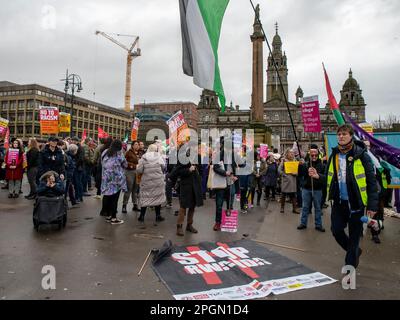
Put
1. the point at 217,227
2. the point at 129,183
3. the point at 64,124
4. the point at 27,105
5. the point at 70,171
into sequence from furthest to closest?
the point at 27,105
the point at 64,124
the point at 70,171
the point at 129,183
the point at 217,227

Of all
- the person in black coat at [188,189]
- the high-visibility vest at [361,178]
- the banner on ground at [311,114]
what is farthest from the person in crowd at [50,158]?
the banner on ground at [311,114]

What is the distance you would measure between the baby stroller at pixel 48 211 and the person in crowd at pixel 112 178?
101cm

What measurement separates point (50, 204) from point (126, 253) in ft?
7.98

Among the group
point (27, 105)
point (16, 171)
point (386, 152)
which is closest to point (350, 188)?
point (386, 152)

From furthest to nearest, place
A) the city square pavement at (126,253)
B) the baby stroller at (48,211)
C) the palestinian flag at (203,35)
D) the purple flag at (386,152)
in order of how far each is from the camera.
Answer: the purple flag at (386,152), the baby stroller at (48,211), the palestinian flag at (203,35), the city square pavement at (126,253)

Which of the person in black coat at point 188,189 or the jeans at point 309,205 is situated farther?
the jeans at point 309,205

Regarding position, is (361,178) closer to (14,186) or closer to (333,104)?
(333,104)

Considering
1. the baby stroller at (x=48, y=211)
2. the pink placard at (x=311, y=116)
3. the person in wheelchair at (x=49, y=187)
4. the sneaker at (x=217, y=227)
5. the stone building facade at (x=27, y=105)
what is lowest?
the sneaker at (x=217, y=227)

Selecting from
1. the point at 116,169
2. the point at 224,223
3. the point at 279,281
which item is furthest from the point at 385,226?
the point at 116,169

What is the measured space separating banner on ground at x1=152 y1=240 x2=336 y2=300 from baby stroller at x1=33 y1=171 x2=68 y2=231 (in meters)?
2.80

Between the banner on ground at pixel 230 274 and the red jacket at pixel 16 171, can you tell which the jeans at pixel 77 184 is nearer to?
the red jacket at pixel 16 171

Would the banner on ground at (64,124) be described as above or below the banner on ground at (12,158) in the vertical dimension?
above

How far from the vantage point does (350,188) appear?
410 cm

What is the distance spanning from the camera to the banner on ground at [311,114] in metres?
11.5
